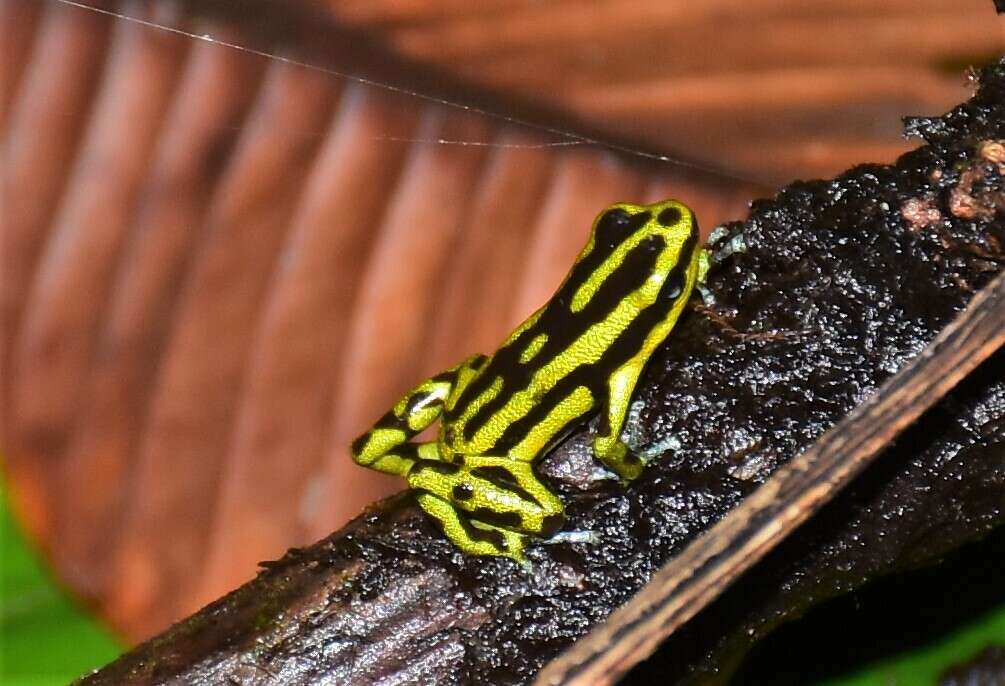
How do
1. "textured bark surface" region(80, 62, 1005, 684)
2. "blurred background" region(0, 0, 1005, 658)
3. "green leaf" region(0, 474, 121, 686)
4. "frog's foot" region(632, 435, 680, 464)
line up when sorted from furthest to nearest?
"blurred background" region(0, 0, 1005, 658) < "green leaf" region(0, 474, 121, 686) < "frog's foot" region(632, 435, 680, 464) < "textured bark surface" region(80, 62, 1005, 684)

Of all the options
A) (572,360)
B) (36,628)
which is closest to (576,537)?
(572,360)

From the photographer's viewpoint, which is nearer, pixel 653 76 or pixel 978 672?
pixel 978 672

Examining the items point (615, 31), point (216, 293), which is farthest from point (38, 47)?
point (615, 31)

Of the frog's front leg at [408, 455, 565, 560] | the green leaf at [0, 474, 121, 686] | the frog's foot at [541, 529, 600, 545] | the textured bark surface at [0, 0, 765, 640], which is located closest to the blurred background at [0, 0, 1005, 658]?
the textured bark surface at [0, 0, 765, 640]

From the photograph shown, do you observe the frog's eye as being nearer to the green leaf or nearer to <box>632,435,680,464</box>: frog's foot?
<box>632,435,680,464</box>: frog's foot

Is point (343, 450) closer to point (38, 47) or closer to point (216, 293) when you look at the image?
point (216, 293)

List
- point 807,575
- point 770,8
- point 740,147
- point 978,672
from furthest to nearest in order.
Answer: point 740,147, point 770,8, point 978,672, point 807,575

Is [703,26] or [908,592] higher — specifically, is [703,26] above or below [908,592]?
above
